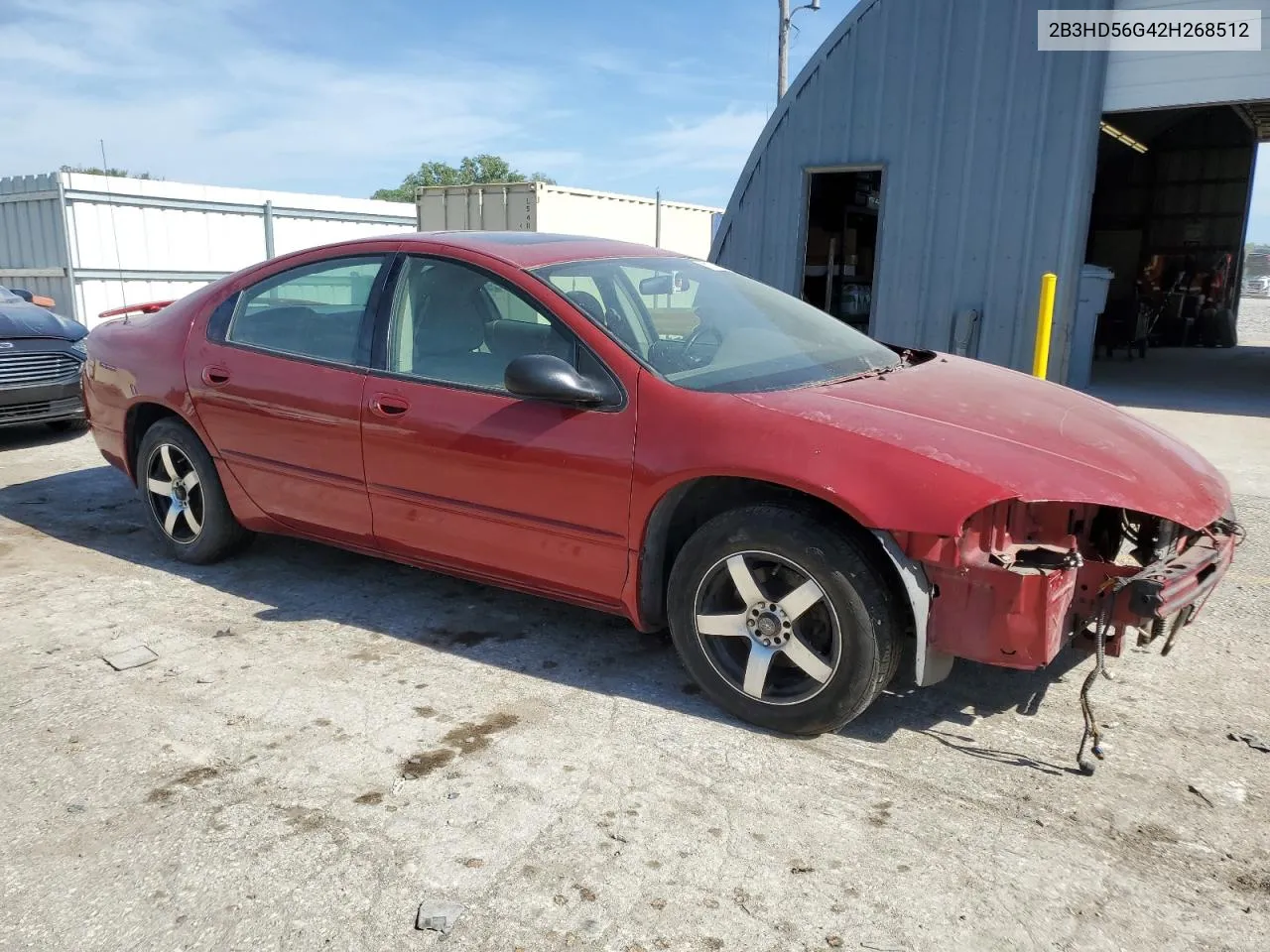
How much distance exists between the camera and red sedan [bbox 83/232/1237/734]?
2.85 metres

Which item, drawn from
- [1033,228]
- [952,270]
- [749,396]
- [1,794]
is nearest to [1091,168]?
[1033,228]

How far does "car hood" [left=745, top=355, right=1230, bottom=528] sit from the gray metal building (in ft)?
23.8

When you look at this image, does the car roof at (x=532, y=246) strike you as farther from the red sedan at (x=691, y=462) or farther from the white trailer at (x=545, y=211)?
the white trailer at (x=545, y=211)

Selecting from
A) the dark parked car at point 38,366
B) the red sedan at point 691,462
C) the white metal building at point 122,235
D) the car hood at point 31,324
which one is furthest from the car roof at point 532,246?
the white metal building at point 122,235

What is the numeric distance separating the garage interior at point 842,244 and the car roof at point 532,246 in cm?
823

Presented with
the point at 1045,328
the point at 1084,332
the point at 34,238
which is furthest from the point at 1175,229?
the point at 34,238

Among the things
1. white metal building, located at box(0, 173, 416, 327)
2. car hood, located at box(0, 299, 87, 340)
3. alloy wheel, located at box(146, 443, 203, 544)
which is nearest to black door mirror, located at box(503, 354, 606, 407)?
alloy wheel, located at box(146, 443, 203, 544)

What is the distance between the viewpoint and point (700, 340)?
3.66 metres

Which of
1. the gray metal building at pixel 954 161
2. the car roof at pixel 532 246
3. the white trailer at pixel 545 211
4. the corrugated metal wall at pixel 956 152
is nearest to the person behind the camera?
the car roof at pixel 532 246

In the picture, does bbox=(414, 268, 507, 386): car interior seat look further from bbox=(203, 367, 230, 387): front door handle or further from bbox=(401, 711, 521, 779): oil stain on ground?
bbox=(401, 711, 521, 779): oil stain on ground

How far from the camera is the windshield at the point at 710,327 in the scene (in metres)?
3.43

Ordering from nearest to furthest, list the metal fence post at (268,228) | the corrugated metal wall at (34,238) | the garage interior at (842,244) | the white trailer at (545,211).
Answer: the corrugated metal wall at (34,238)
the garage interior at (842,244)
the metal fence post at (268,228)
the white trailer at (545,211)

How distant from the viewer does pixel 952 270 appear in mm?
10688

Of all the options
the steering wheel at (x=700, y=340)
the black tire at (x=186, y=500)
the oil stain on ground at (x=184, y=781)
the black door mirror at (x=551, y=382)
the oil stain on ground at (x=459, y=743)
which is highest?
the steering wheel at (x=700, y=340)
